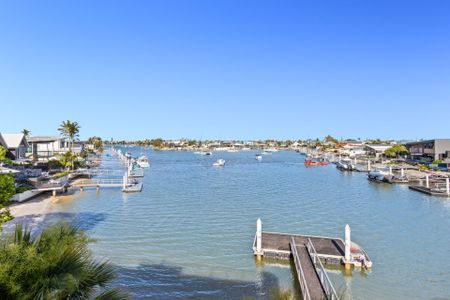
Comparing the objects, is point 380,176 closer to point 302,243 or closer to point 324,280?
point 302,243

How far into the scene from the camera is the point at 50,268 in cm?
518

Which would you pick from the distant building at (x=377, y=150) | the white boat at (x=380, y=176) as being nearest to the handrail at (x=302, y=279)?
the white boat at (x=380, y=176)

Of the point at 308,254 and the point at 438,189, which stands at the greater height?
the point at 308,254

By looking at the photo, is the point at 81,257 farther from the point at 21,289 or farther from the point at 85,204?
the point at 85,204

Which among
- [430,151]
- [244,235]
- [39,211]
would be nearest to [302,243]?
[244,235]

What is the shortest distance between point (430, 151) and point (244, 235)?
76.5 metres

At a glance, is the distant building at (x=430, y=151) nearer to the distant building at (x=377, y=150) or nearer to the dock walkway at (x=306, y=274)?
the distant building at (x=377, y=150)

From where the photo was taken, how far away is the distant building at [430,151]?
78.4 meters

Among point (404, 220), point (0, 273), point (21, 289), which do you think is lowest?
point (404, 220)

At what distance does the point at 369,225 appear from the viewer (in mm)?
30438

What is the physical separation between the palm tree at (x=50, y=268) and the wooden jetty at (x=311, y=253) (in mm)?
11422

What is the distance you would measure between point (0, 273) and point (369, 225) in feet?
101

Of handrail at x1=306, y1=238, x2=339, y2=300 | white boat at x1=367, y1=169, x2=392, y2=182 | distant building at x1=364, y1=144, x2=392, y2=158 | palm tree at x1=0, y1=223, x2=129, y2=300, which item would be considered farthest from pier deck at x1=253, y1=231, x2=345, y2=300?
distant building at x1=364, y1=144, x2=392, y2=158

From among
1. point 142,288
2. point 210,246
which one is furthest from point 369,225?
point 142,288
